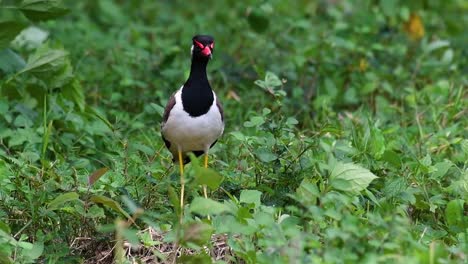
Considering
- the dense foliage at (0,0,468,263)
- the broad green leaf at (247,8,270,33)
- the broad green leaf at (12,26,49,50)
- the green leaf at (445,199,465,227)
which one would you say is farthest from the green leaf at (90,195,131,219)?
the broad green leaf at (247,8,270,33)

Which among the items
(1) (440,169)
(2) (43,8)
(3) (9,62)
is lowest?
(3) (9,62)

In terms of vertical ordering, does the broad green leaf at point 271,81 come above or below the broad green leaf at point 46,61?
above

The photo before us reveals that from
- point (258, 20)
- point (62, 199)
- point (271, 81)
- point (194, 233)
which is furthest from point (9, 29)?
point (194, 233)

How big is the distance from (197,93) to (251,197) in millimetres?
764

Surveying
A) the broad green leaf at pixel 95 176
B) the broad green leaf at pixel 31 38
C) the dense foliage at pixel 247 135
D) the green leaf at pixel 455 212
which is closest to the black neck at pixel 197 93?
the dense foliage at pixel 247 135

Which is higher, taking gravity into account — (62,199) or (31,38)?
(62,199)

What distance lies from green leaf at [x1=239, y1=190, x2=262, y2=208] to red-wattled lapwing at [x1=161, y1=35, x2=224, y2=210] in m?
0.55

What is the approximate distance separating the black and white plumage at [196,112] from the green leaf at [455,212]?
44.2 inches

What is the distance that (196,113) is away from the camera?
4707 mm

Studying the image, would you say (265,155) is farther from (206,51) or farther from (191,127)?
(206,51)

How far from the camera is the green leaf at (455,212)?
446 centimetres

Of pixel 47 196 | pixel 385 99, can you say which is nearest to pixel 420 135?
pixel 385 99

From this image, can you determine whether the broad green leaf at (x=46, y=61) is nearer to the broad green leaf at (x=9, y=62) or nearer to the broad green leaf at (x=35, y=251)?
the broad green leaf at (x=9, y=62)

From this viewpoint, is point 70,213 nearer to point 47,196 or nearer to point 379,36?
point 47,196
